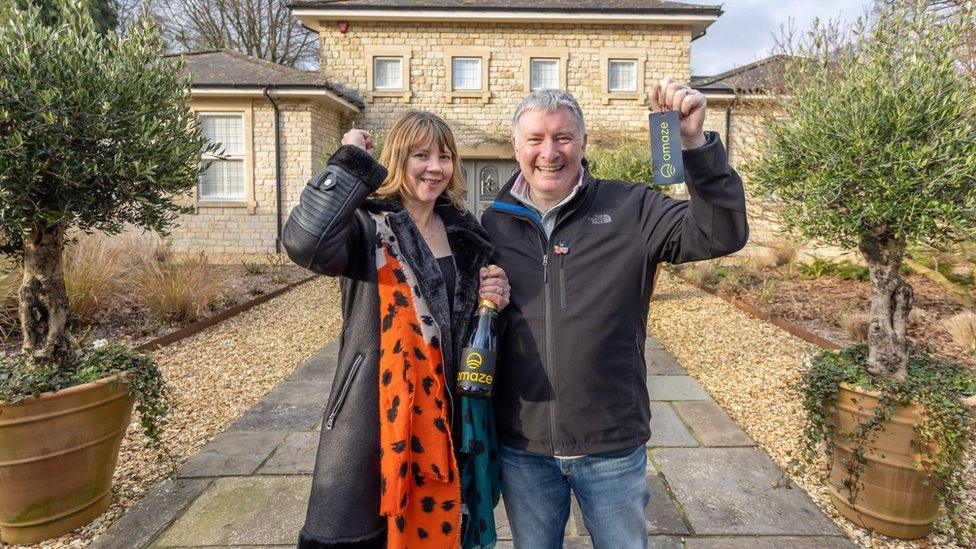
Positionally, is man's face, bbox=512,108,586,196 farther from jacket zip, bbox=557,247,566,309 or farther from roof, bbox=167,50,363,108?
roof, bbox=167,50,363,108

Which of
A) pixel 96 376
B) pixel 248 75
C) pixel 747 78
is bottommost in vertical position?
pixel 96 376

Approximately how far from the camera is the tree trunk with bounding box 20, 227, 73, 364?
2.96 meters

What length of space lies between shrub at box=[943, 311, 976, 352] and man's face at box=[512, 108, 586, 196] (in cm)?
607

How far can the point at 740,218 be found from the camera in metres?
1.59

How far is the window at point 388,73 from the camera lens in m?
15.1

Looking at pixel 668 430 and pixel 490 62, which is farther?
pixel 490 62

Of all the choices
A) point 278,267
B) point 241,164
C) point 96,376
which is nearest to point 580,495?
point 96,376

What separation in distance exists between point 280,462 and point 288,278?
25.6 ft

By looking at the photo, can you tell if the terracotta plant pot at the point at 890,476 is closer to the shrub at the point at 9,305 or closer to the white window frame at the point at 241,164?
the shrub at the point at 9,305

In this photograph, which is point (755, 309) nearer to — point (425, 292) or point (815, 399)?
point (815, 399)

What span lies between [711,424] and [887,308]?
1491mm

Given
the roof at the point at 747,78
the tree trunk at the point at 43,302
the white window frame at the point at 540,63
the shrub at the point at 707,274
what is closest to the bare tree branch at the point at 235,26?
the white window frame at the point at 540,63

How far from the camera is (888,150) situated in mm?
2771

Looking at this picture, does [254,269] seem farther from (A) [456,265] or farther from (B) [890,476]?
(B) [890,476]
